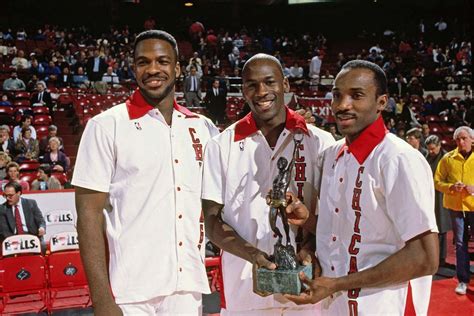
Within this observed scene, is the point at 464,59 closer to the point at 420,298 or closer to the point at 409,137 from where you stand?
the point at 409,137

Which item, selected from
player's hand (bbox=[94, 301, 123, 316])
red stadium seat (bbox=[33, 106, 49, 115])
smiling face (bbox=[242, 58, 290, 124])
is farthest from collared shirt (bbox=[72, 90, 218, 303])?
red stadium seat (bbox=[33, 106, 49, 115])

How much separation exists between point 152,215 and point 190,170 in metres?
0.28

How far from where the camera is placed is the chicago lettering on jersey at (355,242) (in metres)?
2.15

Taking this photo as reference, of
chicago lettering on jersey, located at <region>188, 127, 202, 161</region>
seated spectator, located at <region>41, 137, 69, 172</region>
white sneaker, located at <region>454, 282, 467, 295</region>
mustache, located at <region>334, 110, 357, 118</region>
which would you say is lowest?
white sneaker, located at <region>454, 282, 467, 295</region>

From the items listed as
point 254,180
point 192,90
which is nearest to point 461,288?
point 254,180

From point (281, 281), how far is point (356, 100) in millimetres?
785

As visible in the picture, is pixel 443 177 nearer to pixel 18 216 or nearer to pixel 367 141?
pixel 367 141

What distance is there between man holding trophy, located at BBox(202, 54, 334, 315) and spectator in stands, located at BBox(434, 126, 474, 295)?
4.43 meters

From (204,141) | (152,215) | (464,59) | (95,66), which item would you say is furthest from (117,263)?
(464,59)

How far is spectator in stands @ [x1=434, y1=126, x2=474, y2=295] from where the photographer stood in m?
6.37

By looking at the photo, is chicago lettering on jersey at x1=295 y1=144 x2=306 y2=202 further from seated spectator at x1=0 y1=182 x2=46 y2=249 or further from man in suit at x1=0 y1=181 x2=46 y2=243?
man in suit at x1=0 y1=181 x2=46 y2=243

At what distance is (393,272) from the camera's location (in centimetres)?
206

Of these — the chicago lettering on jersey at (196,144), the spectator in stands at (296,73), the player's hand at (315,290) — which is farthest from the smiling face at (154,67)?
the spectator in stands at (296,73)

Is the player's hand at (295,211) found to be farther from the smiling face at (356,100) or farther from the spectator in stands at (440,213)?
the spectator in stands at (440,213)
